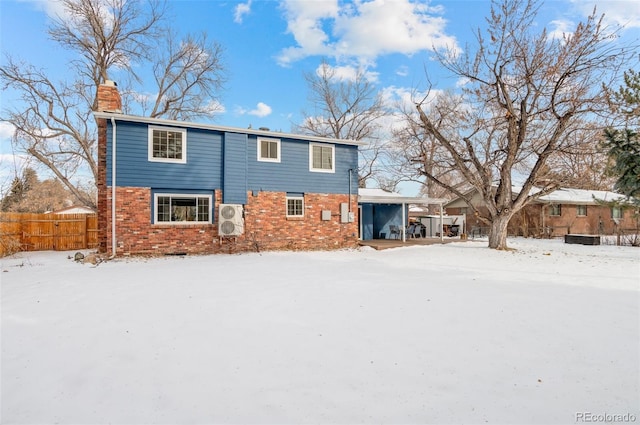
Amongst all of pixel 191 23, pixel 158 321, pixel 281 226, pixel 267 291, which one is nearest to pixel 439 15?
pixel 281 226

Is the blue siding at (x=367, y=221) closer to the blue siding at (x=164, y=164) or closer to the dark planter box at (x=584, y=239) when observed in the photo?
the blue siding at (x=164, y=164)

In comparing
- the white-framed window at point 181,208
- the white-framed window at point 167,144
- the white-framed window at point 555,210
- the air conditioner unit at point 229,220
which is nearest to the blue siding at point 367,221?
the air conditioner unit at point 229,220

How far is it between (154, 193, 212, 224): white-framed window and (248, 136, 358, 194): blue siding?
77.6 inches

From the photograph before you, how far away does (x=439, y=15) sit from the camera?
470 inches

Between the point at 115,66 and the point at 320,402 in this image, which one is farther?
the point at 115,66

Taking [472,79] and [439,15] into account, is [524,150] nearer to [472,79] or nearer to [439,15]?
[472,79]

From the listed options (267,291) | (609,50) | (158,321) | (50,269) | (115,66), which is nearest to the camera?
(158,321)

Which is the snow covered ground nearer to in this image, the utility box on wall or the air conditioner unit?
the air conditioner unit

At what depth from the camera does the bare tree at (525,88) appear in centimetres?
1194

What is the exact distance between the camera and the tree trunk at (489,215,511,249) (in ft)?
47.3

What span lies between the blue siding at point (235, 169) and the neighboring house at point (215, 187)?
4 centimetres

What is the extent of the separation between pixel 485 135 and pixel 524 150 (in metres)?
3.82

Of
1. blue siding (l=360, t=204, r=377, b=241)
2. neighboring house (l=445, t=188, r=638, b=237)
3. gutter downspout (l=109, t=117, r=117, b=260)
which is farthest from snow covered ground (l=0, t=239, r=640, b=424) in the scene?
neighboring house (l=445, t=188, r=638, b=237)

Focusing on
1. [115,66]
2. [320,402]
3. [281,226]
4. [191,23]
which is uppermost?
[191,23]
